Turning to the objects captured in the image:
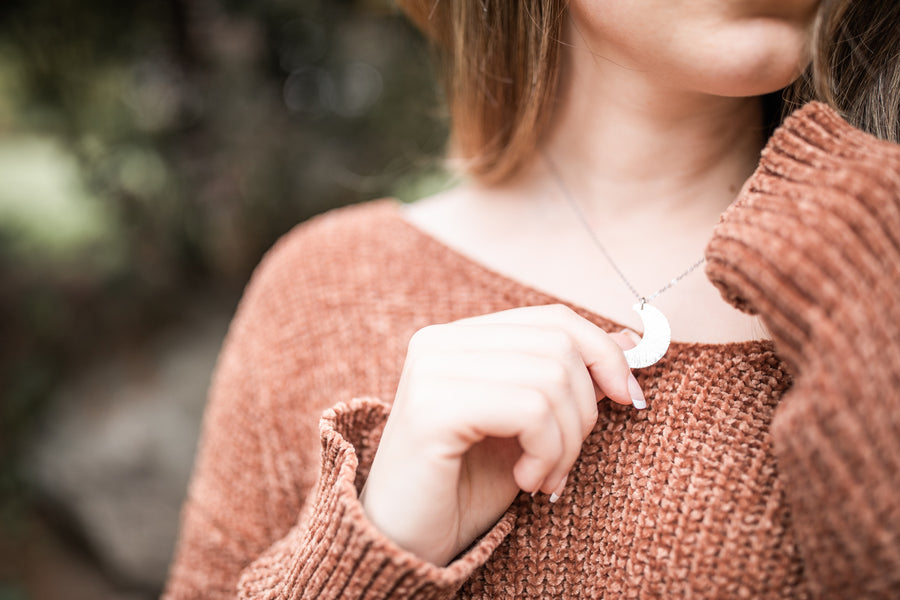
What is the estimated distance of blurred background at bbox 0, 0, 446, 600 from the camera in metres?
2.21

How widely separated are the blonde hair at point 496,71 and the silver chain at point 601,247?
6cm

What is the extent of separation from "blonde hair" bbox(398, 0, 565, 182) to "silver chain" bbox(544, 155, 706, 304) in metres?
0.06

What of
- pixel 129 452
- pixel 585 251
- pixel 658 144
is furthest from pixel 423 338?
pixel 129 452

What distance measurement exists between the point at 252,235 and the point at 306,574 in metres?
2.00

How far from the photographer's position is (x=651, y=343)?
680 millimetres

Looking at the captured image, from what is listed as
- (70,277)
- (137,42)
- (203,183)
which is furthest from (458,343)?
(70,277)

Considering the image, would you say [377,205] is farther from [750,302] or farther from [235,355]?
[750,302]

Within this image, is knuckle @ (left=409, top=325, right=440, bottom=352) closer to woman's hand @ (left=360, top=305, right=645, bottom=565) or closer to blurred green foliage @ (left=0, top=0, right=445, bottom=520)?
woman's hand @ (left=360, top=305, right=645, bottom=565)

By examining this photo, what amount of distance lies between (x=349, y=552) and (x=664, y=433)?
1.06 ft

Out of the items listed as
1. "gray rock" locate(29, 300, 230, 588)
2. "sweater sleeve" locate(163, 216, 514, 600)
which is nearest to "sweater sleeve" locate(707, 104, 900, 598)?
"sweater sleeve" locate(163, 216, 514, 600)

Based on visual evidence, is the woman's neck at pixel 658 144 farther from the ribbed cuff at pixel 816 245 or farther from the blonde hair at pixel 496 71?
the ribbed cuff at pixel 816 245

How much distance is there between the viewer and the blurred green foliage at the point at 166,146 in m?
2.20

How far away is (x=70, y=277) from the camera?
2598 mm

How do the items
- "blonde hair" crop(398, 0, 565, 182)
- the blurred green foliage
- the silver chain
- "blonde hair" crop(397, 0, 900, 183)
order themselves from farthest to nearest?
the blurred green foliage < "blonde hair" crop(398, 0, 565, 182) < the silver chain < "blonde hair" crop(397, 0, 900, 183)
